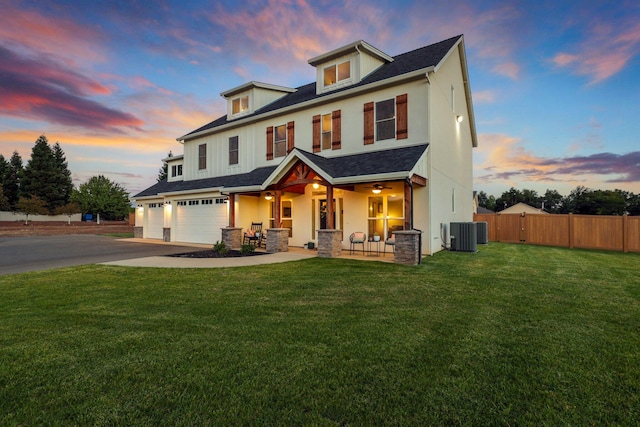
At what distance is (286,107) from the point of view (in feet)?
46.9

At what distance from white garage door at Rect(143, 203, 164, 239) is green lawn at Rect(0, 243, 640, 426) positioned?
48.1 feet

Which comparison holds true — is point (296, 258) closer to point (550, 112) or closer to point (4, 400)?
point (4, 400)

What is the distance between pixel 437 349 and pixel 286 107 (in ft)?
43.6

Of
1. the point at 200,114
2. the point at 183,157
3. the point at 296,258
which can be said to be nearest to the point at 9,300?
the point at 296,258

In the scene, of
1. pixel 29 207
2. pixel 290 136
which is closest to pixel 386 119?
pixel 290 136

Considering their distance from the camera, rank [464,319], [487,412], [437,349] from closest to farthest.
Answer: [487,412] → [437,349] → [464,319]

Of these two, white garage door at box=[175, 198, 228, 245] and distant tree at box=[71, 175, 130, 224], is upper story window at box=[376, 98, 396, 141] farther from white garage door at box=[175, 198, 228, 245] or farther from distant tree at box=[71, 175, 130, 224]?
distant tree at box=[71, 175, 130, 224]

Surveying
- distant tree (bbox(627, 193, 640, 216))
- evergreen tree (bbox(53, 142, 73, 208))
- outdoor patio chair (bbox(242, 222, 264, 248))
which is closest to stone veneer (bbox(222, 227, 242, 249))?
outdoor patio chair (bbox(242, 222, 264, 248))

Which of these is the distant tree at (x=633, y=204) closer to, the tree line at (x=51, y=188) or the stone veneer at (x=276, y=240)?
the stone veneer at (x=276, y=240)

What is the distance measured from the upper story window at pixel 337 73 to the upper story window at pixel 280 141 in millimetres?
3143

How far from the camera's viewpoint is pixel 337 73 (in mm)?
13750

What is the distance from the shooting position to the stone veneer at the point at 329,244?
10664mm

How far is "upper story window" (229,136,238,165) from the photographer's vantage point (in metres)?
17.0

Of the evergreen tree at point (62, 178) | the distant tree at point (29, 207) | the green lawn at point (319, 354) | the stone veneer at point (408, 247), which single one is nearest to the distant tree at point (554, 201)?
the stone veneer at point (408, 247)
